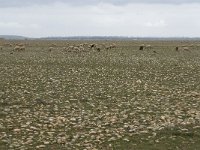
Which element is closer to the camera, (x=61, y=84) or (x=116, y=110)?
(x=116, y=110)

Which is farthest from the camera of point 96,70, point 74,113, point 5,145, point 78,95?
point 96,70

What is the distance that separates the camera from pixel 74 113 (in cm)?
1919

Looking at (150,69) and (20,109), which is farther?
(150,69)

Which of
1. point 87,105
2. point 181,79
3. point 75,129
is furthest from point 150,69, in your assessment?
point 75,129

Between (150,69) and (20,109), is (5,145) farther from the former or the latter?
(150,69)

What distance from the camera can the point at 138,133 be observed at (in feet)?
51.2

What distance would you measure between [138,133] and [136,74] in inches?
774

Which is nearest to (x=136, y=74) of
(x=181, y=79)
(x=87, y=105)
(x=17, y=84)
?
(x=181, y=79)

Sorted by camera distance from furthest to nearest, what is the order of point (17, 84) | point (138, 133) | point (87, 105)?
1. point (17, 84)
2. point (87, 105)
3. point (138, 133)

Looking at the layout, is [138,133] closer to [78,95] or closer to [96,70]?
[78,95]

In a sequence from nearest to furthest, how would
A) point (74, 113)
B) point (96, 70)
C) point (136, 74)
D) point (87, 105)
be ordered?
point (74, 113)
point (87, 105)
point (136, 74)
point (96, 70)

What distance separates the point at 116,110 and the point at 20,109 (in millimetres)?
4560

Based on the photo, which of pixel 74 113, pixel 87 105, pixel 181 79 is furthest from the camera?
pixel 181 79

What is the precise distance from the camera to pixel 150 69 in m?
39.4
